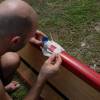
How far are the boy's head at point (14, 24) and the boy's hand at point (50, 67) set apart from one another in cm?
17

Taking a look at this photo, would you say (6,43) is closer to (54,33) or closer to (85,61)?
(85,61)

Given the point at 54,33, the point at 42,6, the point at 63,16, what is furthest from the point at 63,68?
the point at 42,6

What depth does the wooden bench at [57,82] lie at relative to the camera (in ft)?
5.18

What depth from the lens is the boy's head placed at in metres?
1.31

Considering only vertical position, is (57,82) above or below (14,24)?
below

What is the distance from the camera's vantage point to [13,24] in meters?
1.32

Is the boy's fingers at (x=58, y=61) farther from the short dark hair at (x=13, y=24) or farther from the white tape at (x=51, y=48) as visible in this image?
the short dark hair at (x=13, y=24)

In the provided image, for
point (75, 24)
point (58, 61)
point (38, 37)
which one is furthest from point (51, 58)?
point (75, 24)

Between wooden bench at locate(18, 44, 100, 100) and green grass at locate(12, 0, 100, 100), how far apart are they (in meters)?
0.41

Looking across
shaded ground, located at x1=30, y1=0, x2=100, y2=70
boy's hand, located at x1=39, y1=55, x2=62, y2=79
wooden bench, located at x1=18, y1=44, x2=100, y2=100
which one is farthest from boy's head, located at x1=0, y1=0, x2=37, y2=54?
shaded ground, located at x1=30, y1=0, x2=100, y2=70

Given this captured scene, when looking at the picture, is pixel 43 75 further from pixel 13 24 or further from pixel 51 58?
pixel 13 24

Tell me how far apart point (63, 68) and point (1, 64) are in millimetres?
313

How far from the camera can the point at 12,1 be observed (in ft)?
4.42

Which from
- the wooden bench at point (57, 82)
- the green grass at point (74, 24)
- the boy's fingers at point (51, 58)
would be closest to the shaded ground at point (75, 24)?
the green grass at point (74, 24)
